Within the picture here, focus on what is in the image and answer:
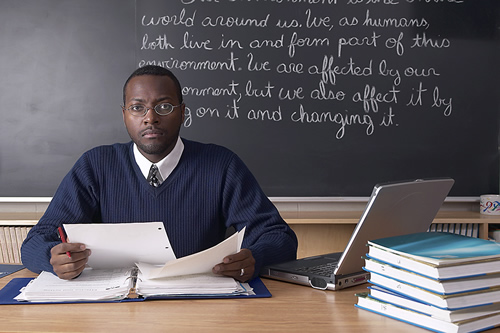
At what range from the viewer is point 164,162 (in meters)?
1.82

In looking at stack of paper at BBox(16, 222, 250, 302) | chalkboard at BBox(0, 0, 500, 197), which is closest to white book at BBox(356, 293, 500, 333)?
stack of paper at BBox(16, 222, 250, 302)

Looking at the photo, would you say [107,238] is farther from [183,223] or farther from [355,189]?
[355,189]

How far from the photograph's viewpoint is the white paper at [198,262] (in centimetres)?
126

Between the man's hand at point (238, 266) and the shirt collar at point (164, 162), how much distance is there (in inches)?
21.0

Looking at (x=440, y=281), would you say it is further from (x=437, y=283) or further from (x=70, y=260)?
(x=70, y=260)

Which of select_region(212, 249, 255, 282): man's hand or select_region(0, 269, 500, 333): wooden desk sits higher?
select_region(212, 249, 255, 282): man's hand

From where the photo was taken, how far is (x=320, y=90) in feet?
10.3

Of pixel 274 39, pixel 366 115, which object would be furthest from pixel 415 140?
pixel 274 39

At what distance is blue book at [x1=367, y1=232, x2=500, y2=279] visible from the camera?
103 cm

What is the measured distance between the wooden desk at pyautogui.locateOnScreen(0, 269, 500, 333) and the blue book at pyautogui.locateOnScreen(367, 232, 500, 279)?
117 millimetres

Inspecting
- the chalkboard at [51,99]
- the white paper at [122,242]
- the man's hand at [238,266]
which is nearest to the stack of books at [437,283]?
the man's hand at [238,266]

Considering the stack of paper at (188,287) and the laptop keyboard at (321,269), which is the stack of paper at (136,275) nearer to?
the stack of paper at (188,287)

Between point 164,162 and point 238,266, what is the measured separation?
0.58m

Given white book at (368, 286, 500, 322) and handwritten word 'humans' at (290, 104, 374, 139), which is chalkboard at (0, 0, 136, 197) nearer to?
handwritten word 'humans' at (290, 104, 374, 139)
